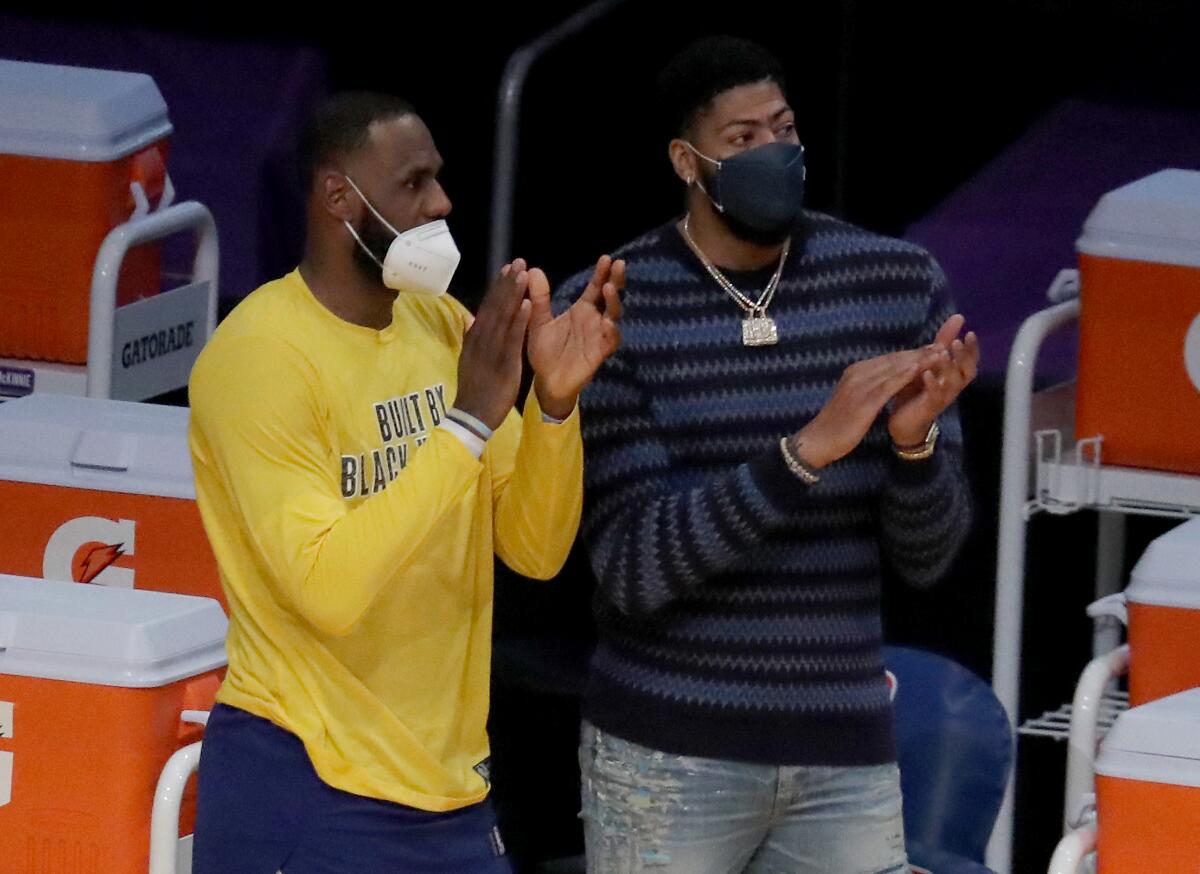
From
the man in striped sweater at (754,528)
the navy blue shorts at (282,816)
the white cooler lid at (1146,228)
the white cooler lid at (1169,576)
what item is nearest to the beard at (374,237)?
the man in striped sweater at (754,528)

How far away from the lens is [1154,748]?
243 cm

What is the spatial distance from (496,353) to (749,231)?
15.3 inches

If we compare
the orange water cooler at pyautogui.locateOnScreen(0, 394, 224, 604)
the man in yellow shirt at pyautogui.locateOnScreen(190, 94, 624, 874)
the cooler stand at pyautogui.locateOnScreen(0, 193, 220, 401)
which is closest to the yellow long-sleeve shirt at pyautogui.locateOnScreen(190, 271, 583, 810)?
the man in yellow shirt at pyautogui.locateOnScreen(190, 94, 624, 874)

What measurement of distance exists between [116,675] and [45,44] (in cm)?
333

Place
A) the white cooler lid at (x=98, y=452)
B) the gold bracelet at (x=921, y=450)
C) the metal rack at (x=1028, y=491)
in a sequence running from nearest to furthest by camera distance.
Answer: the gold bracelet at (x=921, y=450) < the white cooler lid at (x=98, y=452) < the metal rack at (x=1028, y=491)

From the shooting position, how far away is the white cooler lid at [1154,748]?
2410mm

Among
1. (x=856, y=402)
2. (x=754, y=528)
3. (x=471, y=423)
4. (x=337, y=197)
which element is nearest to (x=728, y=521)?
(x=754, y=528)

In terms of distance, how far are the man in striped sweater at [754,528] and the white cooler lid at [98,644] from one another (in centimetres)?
47

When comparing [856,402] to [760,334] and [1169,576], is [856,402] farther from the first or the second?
[1169,576]

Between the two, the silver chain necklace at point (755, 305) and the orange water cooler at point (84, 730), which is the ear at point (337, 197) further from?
the orange water cooler at point (84, 730)

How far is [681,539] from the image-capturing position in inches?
101

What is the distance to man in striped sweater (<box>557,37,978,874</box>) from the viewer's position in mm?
2572

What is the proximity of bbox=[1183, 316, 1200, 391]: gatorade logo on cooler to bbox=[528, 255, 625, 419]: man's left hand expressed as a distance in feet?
4.60

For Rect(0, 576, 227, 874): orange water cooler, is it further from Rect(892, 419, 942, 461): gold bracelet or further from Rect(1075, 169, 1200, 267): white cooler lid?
Rect(1075, 169, 1200, 267): white cooler lid
